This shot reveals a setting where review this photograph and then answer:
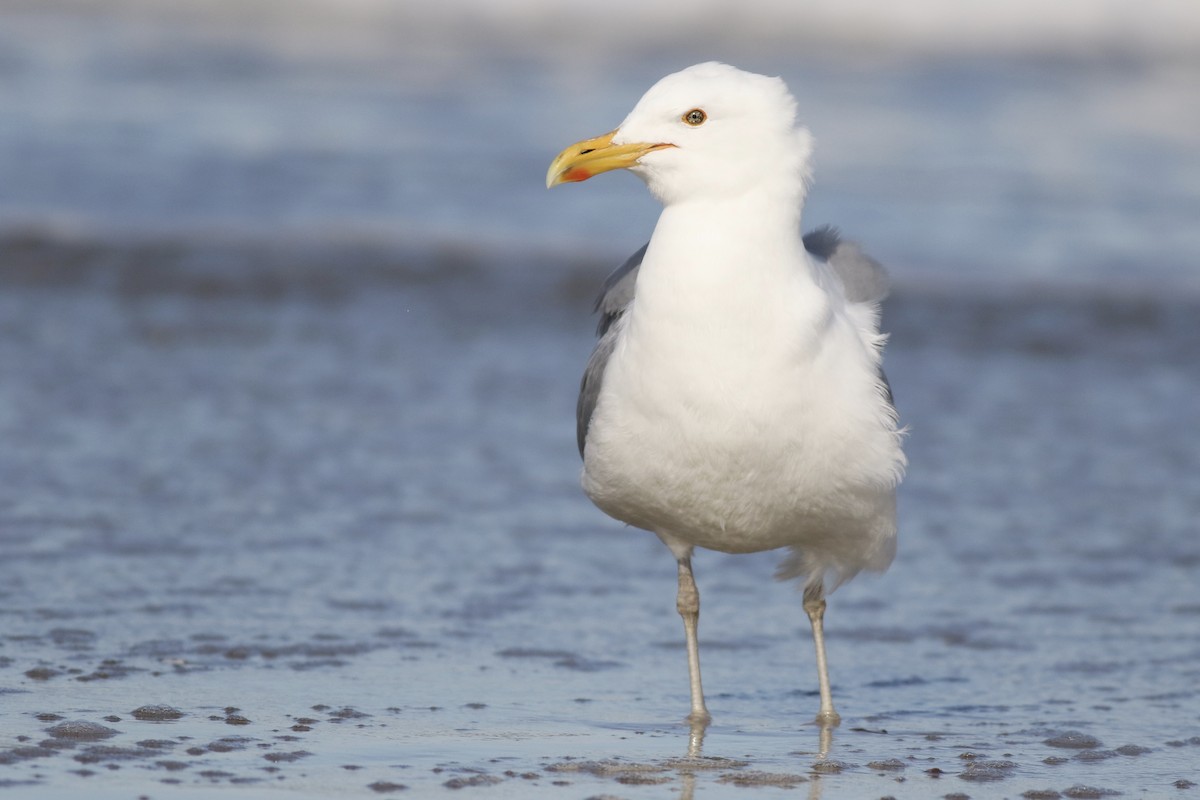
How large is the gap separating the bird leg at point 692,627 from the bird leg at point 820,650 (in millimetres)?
341

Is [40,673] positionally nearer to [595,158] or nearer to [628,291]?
[628,291]

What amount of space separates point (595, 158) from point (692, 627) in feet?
4.93

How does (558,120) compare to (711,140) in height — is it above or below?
above

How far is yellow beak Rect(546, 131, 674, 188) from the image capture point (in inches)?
185

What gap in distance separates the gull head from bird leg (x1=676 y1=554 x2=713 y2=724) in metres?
1.31

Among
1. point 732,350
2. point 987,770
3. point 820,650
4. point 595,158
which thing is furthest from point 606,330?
point 987,770

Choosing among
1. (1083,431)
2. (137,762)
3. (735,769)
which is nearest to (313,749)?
(137,762)

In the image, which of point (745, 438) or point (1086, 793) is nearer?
point (1086, 793)

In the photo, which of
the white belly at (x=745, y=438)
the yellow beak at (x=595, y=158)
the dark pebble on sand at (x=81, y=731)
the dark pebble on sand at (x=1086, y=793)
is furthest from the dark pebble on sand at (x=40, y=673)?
the dark pebble on sand at (x=1086, y=793)

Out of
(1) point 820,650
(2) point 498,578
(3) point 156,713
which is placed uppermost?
(2) point 498,578

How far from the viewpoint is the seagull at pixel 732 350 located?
15.0ft

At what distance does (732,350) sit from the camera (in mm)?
4570

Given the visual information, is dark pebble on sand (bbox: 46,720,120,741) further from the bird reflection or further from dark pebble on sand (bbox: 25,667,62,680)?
the bird reflection

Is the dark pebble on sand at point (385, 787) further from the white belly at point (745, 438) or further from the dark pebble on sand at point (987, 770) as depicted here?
the dark pebble on sand at point (987, 770)
